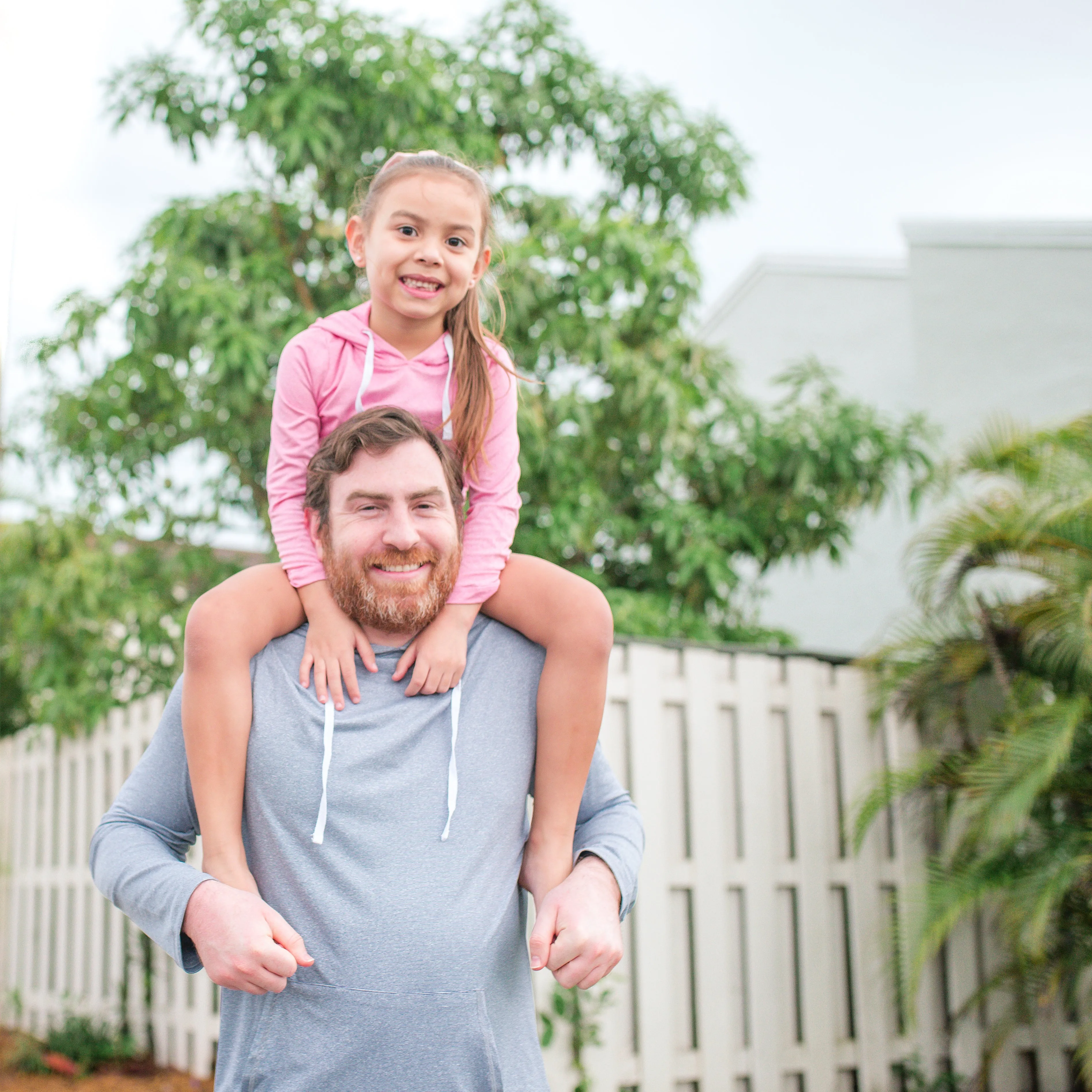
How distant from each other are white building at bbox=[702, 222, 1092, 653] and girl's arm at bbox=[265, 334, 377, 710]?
5.16 m

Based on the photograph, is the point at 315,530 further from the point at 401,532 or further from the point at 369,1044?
the point at 369,1044

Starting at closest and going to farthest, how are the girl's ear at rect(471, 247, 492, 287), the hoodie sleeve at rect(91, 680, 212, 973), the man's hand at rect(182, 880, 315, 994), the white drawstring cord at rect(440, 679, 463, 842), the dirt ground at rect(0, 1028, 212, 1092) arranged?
1. the man's hand at rect(182, 880, 315, 994)
2. the hoodie sleeve at rect(91, 680, 212, 973)
3. the white drawstring cord at rect(440, 679, 463, 842)
4. the girl's ear at rect(471, 247, 492, 287)
5. the dirt ground at rect(0, 1028, 212, 1092)

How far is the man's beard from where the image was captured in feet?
4.92

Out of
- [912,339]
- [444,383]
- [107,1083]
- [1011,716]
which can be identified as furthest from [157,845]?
[912,339]

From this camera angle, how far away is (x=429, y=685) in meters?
1.50

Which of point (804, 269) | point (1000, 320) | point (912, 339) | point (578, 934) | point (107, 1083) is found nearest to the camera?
point (578, 934)

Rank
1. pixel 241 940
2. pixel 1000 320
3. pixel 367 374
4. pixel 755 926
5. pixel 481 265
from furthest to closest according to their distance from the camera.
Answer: pixel 1000 320, pixel 755 926, pixel 481 265, pixel 367 374, pixel 241 940

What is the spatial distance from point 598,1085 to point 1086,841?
1.93 m

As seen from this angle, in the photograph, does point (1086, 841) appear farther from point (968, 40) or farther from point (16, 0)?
point (968, 40)

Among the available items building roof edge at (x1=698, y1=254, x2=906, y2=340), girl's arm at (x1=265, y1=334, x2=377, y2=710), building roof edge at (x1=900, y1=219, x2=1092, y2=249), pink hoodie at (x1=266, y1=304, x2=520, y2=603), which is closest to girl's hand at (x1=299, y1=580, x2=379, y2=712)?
girl's arm at (x1=265, y1=334, x2=377, y2=710)

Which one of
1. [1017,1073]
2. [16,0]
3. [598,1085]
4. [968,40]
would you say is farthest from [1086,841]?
[968,40]

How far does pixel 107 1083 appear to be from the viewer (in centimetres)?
464

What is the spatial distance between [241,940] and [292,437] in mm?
737

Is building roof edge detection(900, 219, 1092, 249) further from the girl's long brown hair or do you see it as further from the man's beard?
the man's beard
